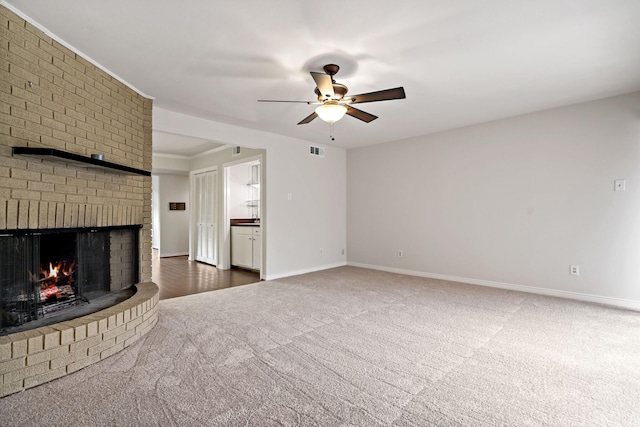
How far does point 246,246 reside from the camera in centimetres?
617

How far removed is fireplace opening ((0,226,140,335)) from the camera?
221cm

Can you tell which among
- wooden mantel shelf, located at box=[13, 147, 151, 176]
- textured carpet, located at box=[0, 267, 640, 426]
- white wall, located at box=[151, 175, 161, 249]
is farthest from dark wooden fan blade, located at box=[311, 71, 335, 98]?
white wall, located at box=[151, 175, 161, 249]

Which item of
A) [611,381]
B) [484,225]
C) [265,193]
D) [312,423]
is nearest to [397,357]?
[312,423]

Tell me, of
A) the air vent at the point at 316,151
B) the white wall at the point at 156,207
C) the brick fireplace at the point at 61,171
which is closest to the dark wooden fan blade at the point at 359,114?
the brick fireplace at the point at 61,171

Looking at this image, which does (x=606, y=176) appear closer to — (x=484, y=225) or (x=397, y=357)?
(x=484, y=225)

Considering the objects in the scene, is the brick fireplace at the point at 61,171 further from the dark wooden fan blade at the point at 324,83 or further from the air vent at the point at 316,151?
the air vent at the point at 316,151

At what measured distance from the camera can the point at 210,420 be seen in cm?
168

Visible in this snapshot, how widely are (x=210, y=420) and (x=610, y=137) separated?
5.09 meters

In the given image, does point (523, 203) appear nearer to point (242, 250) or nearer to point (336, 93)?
point (336, 93)

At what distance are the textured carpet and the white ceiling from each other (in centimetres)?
248

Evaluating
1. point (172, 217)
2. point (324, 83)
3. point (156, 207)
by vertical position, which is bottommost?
point (172, 217)

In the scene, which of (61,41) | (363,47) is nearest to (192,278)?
(61,41)

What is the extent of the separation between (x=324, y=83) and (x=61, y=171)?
2312 mm

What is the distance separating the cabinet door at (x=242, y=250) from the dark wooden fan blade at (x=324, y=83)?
12.5 feet
